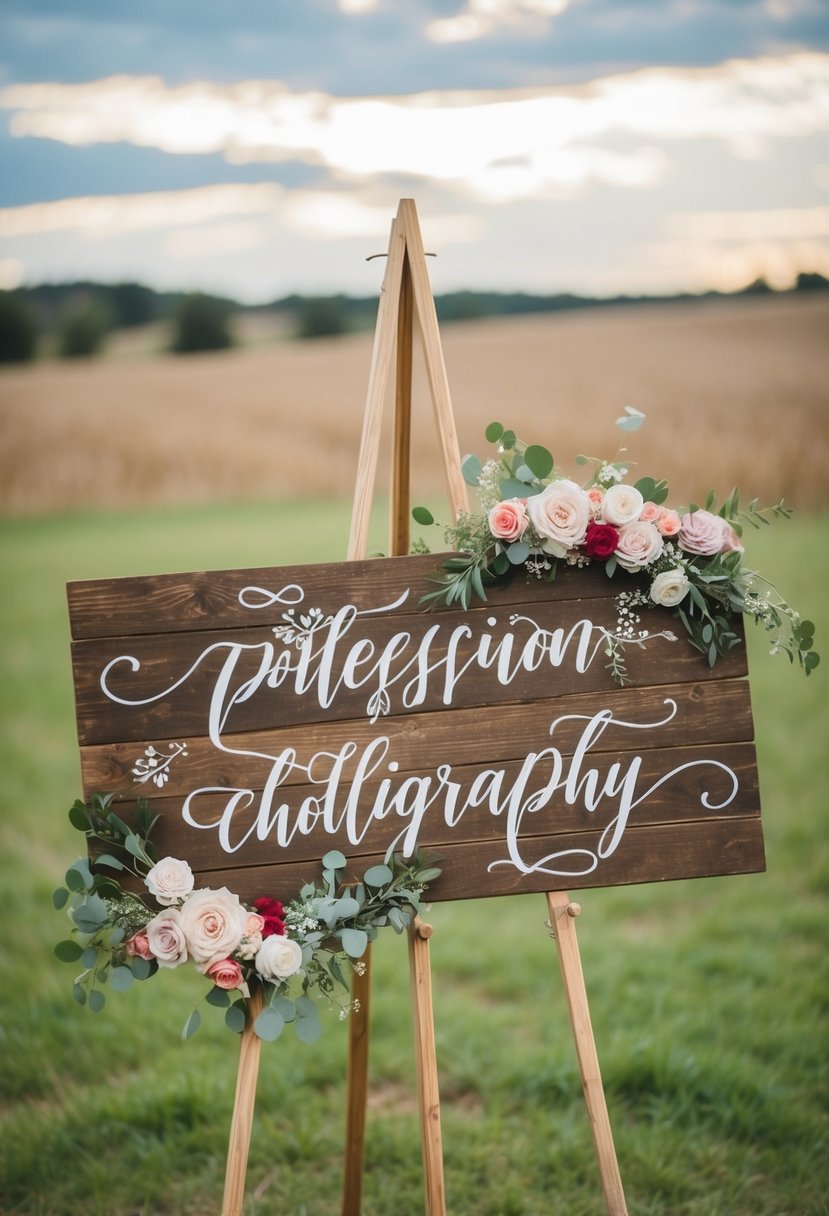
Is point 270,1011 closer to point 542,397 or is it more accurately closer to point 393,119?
point 393,119

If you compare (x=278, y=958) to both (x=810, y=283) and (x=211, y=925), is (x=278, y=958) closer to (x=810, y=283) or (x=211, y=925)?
(x=211, y=925)

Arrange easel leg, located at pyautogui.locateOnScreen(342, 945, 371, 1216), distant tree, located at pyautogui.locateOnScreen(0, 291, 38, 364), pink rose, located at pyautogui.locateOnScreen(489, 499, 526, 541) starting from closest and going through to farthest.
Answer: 1. pink rose, located at pyautogui.locateOnScreen(489, 499, 526, 541)
2. easel leg, located at pyautogui.locateOnScreen(342, 945, 371, 1216)
3. distant tree, located at pyautogui.locateOnScreen(0, 291, 38, 364)

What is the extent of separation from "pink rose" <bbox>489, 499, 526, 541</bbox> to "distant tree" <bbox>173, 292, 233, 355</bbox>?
2894 millimetres

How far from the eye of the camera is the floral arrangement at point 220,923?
1253mm

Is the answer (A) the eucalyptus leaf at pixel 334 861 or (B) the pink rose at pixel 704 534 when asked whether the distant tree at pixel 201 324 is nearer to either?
(B) the pink rose at pixel 704 534

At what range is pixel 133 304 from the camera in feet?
12.5

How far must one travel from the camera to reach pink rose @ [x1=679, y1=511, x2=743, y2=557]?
4.61 feet

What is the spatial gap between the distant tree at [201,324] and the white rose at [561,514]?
2910mm

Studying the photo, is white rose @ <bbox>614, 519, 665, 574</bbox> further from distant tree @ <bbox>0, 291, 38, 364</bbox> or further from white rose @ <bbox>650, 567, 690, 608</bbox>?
distant tree @ <bbox>0, 291, 38, 364</bbox>

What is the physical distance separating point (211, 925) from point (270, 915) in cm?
8

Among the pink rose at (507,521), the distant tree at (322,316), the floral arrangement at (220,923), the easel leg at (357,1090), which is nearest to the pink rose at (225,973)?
the floral arrangement at (220,923)

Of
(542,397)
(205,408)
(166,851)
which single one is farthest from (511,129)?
(166,851)

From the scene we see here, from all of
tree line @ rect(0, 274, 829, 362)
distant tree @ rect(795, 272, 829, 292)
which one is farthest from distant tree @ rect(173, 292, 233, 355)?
distant tree @ rect(795, 272, 829, 292)

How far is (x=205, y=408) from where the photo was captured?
4082 mm
